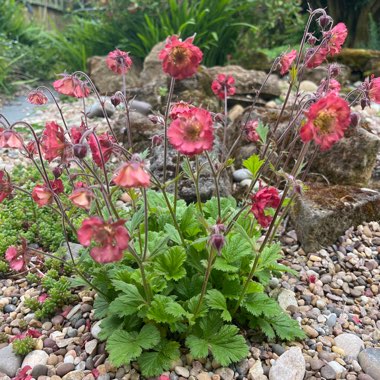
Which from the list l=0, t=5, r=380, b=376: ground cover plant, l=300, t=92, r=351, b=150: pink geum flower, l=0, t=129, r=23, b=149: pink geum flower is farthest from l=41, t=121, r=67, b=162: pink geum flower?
l=300, t=92, r=351, b=150: pink geum flower

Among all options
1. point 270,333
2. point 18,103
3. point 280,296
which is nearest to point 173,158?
point 280,296

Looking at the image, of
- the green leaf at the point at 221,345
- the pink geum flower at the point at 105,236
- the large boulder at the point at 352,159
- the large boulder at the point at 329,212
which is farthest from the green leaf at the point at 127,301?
the large boulder at the point at 352,159

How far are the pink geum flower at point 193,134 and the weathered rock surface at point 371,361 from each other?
1.33 metres

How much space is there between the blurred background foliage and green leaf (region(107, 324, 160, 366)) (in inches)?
230

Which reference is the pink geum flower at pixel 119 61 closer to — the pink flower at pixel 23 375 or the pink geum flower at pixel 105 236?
the pink geum flower at pixel 105 236

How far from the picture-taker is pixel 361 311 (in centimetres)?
243

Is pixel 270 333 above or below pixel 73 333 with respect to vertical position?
above

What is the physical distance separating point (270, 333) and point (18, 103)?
5.96 metres

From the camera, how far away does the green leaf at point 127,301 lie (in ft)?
6.04

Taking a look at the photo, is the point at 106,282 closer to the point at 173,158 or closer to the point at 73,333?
the point at 73,333

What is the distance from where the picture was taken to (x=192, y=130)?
56.9 inches

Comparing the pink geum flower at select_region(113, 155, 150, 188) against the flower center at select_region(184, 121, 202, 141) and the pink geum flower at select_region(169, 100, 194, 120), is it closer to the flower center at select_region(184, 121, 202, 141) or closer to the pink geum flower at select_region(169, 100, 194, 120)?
the flower center at select_region(184, 121, 202, 141)

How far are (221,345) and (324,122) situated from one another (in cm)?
107

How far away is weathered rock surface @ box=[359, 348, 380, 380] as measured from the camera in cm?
196
